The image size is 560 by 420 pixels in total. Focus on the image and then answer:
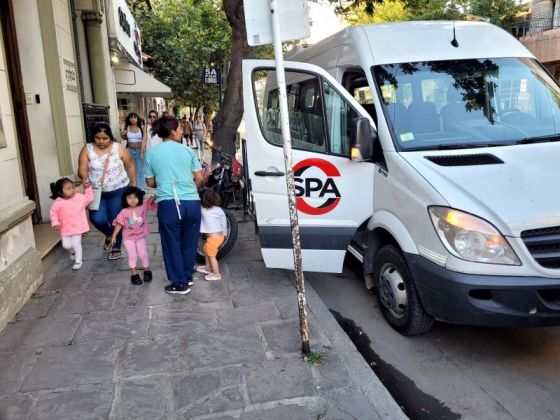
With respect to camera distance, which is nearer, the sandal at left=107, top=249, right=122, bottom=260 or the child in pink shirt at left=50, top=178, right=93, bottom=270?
the child in pink shirt at left=50, top=178, right=93, bottom=270

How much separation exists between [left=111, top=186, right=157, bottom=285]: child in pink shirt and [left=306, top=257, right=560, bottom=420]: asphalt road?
2068 mm

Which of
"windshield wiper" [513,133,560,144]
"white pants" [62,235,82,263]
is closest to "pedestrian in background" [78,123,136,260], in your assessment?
"white pants" [62,235,82,263]

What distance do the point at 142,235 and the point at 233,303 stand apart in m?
1.21

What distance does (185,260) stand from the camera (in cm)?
468

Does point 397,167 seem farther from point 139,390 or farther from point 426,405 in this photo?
point 139,390

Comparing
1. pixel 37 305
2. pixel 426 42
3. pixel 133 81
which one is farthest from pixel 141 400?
pixel 133 81

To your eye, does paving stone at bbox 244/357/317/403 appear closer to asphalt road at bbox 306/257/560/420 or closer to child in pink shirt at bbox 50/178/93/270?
asphalt road at bbox 306/257/560/420

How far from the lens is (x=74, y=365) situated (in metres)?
3.37

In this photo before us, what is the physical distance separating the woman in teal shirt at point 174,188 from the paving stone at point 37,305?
1.10 meters

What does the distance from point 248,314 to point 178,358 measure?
87 centimetres

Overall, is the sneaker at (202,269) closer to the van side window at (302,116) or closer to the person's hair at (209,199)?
the person's hair at (209,199)

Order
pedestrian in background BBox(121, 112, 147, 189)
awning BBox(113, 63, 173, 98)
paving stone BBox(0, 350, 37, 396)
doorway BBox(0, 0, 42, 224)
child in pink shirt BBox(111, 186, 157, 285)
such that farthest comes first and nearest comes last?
awning BBox(113, 63, 173, 98) → pedestrian in background BBox(121, 112, 147, 189) → doorway BBox(0, 0, 42, 224) → child in pink shirt BBox(111, 186, 157, 285) → paving stone BBox(0, 350, 37, 396)

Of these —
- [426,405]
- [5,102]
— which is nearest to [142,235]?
[5,102]

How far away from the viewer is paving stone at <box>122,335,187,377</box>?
330 centimetres
